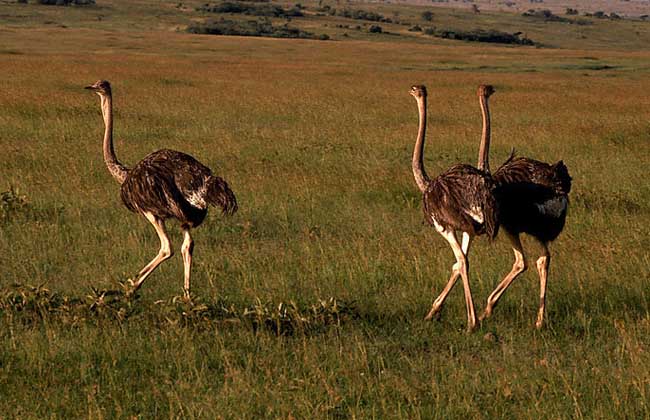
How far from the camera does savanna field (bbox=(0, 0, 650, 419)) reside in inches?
235

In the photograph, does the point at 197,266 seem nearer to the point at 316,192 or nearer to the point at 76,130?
the point at 316,192

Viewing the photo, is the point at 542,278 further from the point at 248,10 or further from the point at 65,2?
the point at 248,10

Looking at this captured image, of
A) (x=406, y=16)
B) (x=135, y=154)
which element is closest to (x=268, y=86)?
(x=135, y=154)

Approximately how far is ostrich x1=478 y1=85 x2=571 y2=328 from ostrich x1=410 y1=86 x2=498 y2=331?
0.86 feet

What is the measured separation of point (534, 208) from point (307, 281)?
2.24m

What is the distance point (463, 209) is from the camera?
7188 millimetres

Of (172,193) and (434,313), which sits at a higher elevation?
(172,193)

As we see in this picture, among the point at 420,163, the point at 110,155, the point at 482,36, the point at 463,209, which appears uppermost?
the point at 420,163

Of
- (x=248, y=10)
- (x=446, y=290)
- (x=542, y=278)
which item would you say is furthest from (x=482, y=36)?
(x=446, y=290)

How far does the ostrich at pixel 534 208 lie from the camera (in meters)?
7.51

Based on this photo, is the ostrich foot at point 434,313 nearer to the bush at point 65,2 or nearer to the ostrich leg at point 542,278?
the ostrich leg at point 542,278

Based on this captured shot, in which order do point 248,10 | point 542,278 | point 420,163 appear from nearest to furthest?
point 542,278 < point 420,163 < point 248,10

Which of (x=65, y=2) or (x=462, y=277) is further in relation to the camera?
(x=65, y=2)

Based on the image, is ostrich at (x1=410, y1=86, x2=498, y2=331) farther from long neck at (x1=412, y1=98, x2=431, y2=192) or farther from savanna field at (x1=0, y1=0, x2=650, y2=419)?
savanna field at (x1=0, y1=0, x2=650, y2=419)
